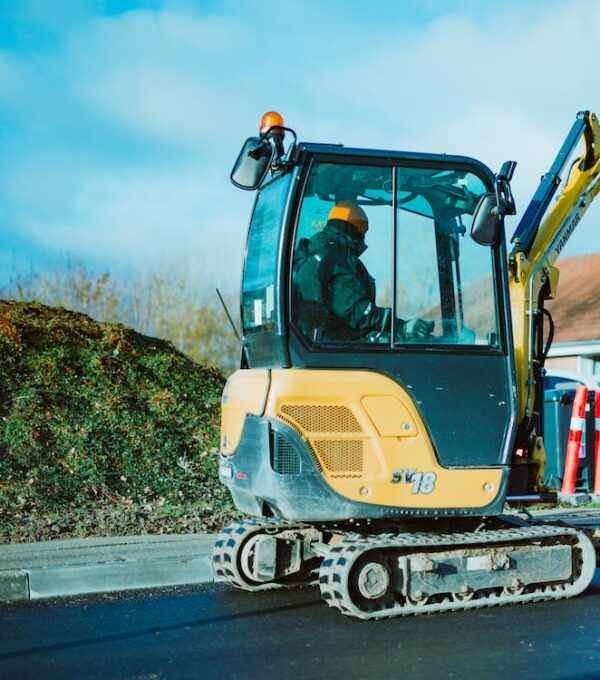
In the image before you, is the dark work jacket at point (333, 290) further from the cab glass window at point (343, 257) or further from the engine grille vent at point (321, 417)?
the engine grille vent at point (321, 417)

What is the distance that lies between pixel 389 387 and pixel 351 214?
1.12 m

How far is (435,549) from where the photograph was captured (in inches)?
239

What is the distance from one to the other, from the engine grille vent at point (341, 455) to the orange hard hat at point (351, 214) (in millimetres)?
1337

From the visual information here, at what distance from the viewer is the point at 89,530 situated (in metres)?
8.70

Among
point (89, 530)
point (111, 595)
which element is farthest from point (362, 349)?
point (89, 530)

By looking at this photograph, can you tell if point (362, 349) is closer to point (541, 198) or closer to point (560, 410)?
point (541, 198)

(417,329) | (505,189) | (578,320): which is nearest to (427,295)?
(417,329)

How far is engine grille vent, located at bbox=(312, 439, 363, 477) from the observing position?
5.88 metres

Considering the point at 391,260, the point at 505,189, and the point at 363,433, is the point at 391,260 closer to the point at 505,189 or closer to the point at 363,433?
the point at 505,189

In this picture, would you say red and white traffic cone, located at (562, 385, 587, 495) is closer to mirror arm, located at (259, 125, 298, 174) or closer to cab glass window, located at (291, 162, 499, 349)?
cab glass window, located at (291, 162, 499, 349)

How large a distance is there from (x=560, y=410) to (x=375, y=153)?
20.1 ft

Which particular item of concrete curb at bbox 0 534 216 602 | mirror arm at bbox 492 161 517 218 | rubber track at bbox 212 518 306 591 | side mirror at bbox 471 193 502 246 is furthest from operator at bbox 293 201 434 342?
concrete curb at bbox 0 534 216 602

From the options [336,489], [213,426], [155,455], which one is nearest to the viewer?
[336,489]

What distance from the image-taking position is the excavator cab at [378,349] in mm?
5887
